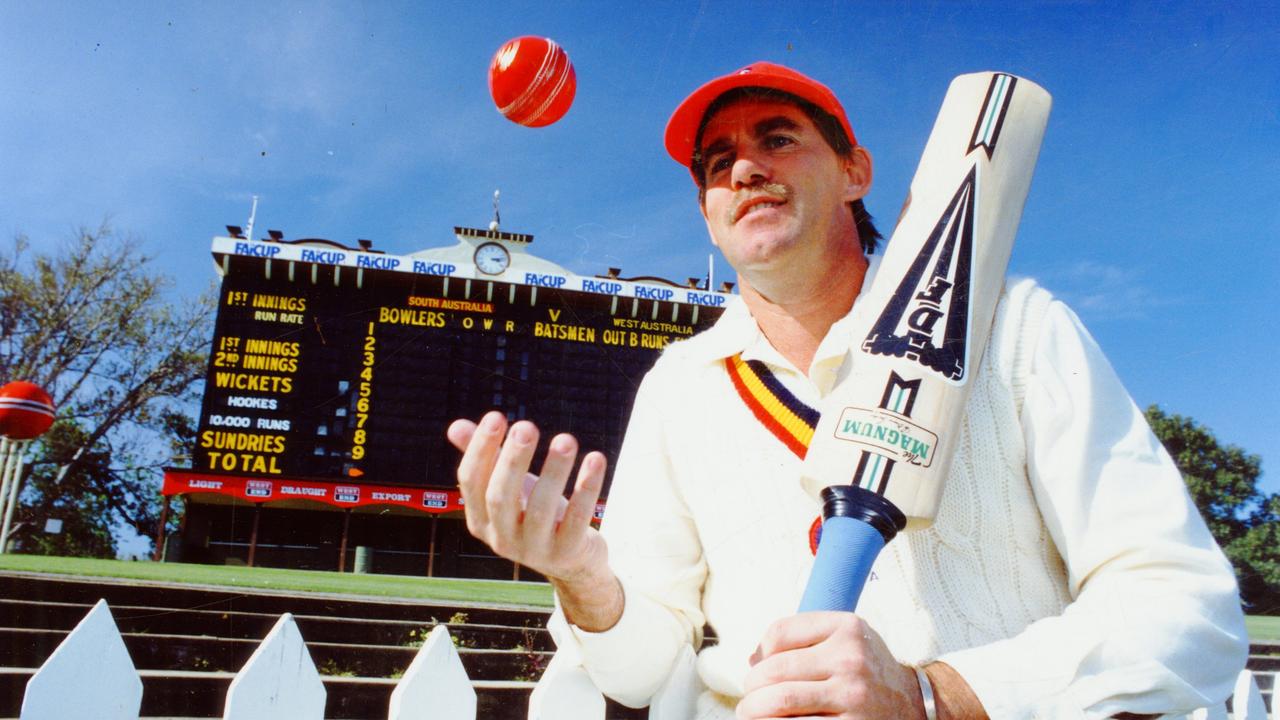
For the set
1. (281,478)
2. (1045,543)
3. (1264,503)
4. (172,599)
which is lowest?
(172,599)

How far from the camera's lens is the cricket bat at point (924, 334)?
87 cm

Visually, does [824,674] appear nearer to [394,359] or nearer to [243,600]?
[243,600]

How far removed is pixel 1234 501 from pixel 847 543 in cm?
2147

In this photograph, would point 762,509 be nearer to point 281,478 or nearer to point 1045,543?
point 1045,543

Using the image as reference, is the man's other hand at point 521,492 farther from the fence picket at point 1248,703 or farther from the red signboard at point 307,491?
the red signboard at point 307,491

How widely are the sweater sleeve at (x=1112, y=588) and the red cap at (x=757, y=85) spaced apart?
52 cm

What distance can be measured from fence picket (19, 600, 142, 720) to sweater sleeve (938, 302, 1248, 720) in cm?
125

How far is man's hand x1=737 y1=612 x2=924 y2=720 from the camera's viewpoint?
711 mm

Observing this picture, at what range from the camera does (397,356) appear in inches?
430

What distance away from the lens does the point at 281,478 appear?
1081 cm

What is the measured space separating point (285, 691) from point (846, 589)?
0.98m

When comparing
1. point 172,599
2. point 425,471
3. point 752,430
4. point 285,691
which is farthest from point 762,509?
point 425,471

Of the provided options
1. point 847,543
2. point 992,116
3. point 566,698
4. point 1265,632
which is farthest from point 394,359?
point 847,543

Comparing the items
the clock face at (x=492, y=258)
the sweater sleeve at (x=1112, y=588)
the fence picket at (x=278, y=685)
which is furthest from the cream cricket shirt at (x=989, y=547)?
the clock face at (x=492, y=258)
